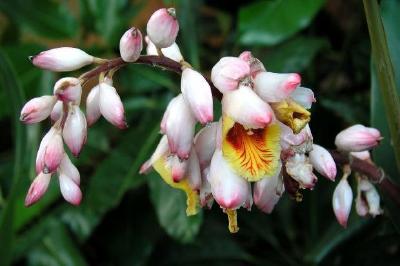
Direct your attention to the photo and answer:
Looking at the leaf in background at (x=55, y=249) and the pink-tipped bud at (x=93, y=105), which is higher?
the pink-tipped bud at (x=93, y=105)

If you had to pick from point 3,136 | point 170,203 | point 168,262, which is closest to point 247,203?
point 170,203

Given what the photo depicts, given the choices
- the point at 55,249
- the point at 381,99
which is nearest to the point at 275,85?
the point at 381,99

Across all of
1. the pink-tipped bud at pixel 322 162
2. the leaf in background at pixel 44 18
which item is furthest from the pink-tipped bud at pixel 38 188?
the leaf in background at pixel 44 18

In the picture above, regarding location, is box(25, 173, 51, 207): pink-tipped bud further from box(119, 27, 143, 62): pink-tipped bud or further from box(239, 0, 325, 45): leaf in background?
box(239, 0, 325, 45): leaf in background

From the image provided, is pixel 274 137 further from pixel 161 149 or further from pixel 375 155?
pixel 375 155

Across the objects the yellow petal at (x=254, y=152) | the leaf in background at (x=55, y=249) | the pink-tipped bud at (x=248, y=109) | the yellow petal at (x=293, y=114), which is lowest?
the leaf in background at (x=55, y=249)

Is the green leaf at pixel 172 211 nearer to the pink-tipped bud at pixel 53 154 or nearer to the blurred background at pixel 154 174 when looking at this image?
the blurred background at pixel 154 174

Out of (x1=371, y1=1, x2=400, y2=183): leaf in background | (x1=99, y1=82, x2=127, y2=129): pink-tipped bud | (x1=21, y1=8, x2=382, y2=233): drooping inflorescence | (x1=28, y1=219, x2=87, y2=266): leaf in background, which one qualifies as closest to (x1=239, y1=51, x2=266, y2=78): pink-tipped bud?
(x1=21, y1=8, x2=382, y2=233): drooping inflorescence
